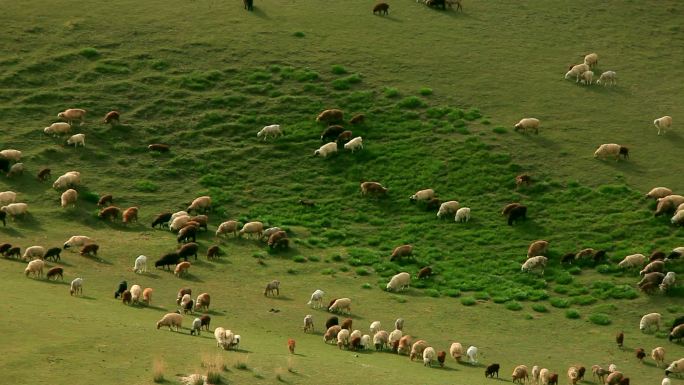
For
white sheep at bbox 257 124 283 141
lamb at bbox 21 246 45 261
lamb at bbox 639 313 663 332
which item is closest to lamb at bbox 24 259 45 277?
lamb at bbox 21 246 45 261

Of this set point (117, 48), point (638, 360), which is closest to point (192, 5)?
point (117, 48)

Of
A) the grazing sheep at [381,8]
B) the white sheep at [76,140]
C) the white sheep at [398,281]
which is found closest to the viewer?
the white sheep at [398,281]

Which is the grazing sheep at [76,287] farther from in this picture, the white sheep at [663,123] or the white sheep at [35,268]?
the white sheep at [663,123]

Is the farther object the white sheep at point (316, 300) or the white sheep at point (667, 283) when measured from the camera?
the white sheep at point (667, 283)

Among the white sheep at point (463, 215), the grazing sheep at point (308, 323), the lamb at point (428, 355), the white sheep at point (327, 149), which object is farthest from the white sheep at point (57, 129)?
the lamb at point (428, 355)

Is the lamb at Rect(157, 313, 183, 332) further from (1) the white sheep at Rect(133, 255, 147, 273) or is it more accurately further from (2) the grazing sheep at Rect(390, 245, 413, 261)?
(2) the grazing sheep at Rect(390, 245, 413, 261)

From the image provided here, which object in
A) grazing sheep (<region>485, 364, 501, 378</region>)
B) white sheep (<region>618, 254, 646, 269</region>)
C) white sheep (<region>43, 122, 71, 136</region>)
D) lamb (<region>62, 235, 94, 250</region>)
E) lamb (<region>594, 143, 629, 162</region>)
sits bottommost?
lamb (<region>62, 235, 94, 250</region>)

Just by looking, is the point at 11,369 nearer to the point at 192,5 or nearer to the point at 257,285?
the point at 257,285
